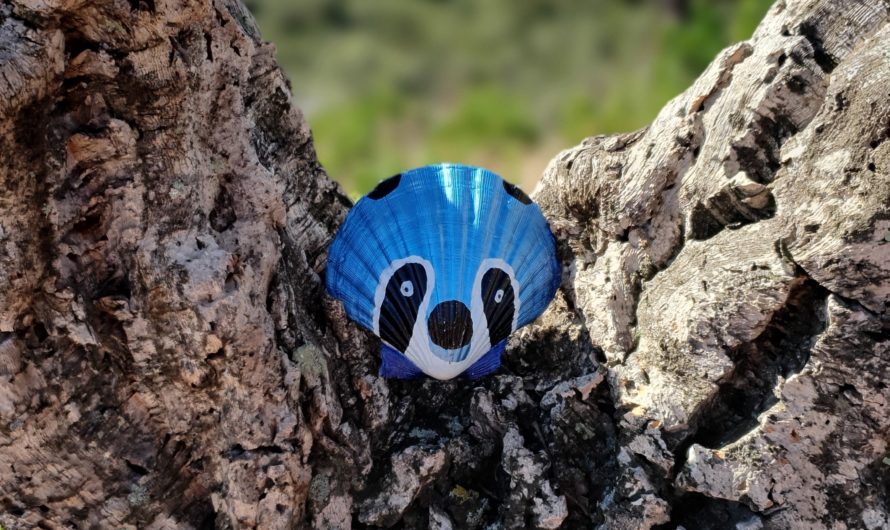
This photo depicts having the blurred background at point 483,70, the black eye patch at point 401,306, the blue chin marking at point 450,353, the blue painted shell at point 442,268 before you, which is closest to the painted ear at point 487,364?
the blue painted shell at point 442,268

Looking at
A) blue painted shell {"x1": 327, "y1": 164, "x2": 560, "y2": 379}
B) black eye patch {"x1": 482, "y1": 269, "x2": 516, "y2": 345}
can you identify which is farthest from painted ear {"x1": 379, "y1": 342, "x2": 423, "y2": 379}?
black eye patch {"x1": 482, "y1": 269, "x2": 516, "y2": 345}

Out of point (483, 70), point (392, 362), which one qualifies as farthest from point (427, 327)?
point (483, 70)

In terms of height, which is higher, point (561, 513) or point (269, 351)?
point (269, 351)

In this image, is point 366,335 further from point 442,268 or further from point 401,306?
point 442,268

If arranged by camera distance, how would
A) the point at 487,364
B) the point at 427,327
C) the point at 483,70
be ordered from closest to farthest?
1. the point at 427,327
2. the point at 487,364
3. the point at 483,70

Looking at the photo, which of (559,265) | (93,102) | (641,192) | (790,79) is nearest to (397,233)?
(559,265)

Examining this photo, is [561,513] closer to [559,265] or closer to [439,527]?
[439,527]

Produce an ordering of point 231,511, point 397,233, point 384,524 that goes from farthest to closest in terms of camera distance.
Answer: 1. point 397,233
2. point 384,524
3. point 231,511

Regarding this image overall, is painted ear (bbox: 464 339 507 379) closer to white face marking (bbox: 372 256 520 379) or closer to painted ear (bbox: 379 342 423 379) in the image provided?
white face marking (bbox: 372 256 520 379)
